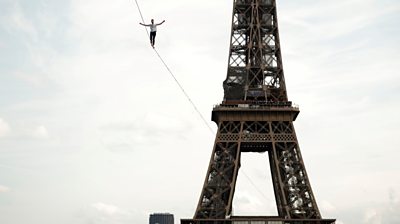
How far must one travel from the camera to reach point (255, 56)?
8938 centimetres

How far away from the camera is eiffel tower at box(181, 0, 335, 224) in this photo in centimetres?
8062

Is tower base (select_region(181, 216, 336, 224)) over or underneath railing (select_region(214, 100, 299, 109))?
underneath

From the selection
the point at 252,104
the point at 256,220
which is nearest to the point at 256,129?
the point at 252,104

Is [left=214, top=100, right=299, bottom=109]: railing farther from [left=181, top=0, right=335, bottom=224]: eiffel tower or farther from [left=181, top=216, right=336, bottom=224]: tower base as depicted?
[left=181, top=216, right=336, bottom=224]: tower base

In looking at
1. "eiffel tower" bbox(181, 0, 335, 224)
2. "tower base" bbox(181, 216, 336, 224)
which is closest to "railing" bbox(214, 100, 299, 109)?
"eiffel tower" bbox(181, 0, 335, 224)

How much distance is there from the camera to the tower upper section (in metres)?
87.8

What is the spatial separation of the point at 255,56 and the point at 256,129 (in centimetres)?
1134

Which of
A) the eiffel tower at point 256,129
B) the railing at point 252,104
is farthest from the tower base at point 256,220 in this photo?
the railing at point 252,104

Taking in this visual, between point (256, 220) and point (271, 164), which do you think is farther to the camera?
point (271, 164)

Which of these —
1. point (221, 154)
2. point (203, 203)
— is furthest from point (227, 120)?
point (203, 203)

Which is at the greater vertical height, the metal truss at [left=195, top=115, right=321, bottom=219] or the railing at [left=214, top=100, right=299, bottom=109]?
the railing at [left=214, top=100, right=299, bottom=109]

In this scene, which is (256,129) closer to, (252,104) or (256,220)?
(252,104)

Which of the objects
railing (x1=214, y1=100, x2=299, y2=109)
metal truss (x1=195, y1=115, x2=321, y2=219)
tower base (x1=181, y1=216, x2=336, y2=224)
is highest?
railing (x1=214, y1=100, x2=299, y2=109)

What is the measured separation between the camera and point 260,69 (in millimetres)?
88625
